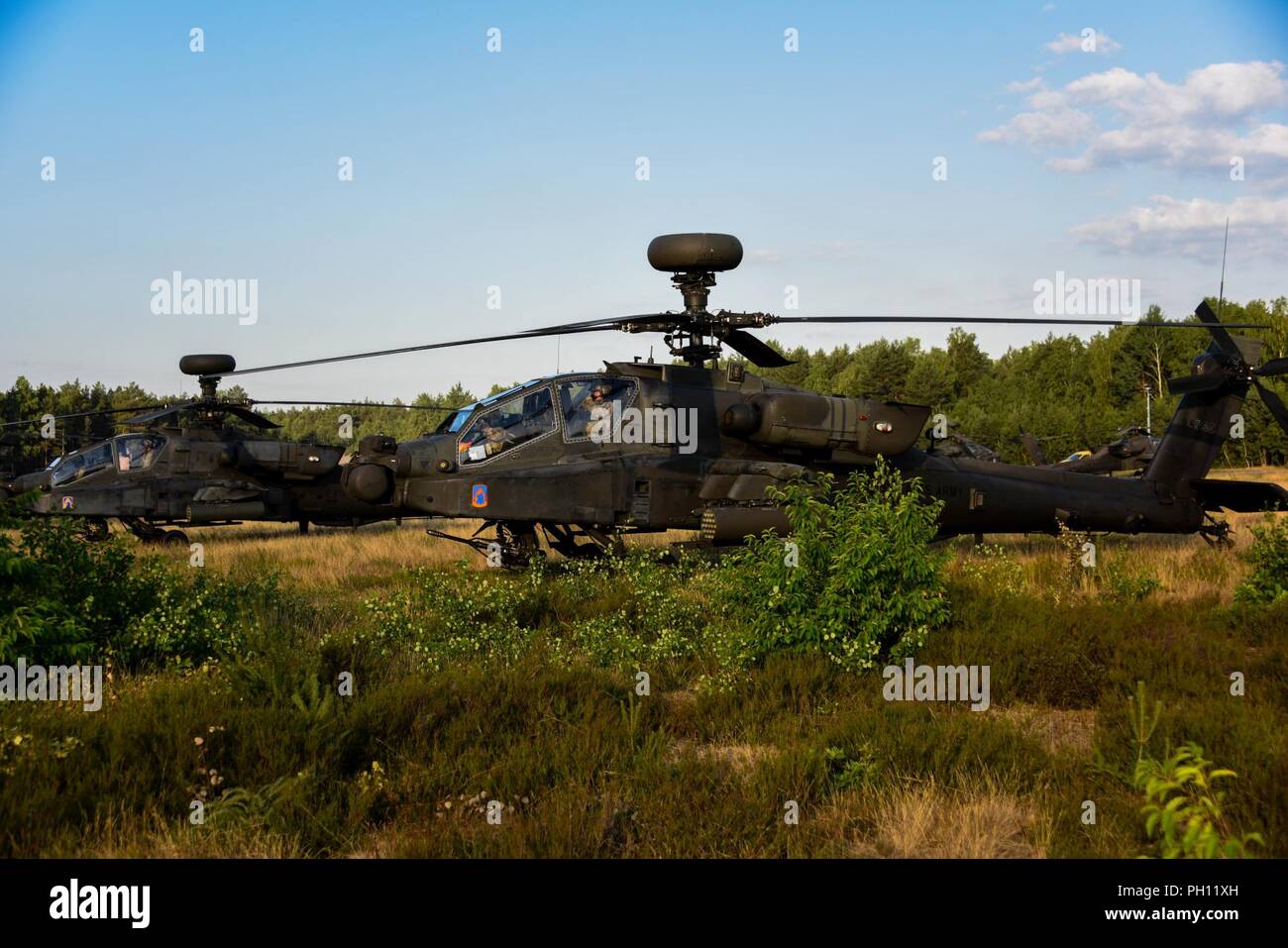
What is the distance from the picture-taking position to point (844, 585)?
8.01m

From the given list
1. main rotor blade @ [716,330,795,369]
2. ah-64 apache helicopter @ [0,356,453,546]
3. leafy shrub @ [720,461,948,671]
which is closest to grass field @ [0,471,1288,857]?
leafy shrub @ [720,461,948,671]

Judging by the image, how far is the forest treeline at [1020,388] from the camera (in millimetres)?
56688

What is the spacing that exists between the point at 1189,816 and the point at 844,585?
375 cm

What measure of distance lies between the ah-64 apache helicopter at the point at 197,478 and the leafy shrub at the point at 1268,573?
52.8 ft

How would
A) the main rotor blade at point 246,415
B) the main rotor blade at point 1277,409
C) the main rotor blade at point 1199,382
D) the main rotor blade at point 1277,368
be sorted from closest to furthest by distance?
1. the main rotor blade at point 1277,409
2. the main rotor blade at point 1277,368
3. the main rotor blade at point 1199,382
4. the main rotor blade at point 246,415

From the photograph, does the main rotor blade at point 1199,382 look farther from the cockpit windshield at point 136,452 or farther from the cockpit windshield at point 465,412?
the cockpit windshield at point 136,452

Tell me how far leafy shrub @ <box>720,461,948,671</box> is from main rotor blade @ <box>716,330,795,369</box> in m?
4.17

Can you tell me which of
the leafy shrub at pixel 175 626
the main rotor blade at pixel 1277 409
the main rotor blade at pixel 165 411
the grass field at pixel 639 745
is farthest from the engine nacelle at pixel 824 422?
the main rotor blade at pixel 165 411

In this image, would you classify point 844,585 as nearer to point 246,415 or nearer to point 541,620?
point 541,620

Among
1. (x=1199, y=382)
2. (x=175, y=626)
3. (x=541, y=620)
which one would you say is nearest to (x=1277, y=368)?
(x=1199, y=382)

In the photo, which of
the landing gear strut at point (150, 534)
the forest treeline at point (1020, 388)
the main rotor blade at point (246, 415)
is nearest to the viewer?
the main rotor blade at point (246, 415)

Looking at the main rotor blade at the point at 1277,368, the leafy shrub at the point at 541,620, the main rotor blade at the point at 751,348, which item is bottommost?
the leafy shrub at the point at 541,620

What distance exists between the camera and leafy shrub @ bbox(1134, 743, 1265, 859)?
349 centimetres
